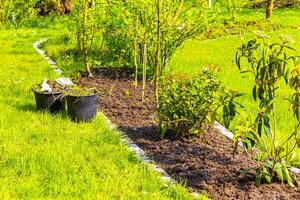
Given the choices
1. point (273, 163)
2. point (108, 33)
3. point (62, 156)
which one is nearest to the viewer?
point (273, 163)

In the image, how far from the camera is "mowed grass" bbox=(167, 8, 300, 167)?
770cm

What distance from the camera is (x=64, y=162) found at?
5.65 m

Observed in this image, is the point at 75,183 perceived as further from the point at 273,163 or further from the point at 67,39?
the point at 67,39

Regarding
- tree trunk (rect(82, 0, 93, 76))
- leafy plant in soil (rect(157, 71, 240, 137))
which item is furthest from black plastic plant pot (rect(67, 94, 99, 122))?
tree trunk (rect(82, 0, 93, 76))

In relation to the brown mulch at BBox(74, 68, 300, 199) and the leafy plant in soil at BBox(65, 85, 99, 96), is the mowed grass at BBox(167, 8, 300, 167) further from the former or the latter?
the leafy plant in soil at BBox(65, 85, 99, 96)

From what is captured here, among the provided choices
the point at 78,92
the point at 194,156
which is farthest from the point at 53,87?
the point at 194,156

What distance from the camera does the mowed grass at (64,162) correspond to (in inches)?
199

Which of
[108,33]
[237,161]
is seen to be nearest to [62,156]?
[237,161]

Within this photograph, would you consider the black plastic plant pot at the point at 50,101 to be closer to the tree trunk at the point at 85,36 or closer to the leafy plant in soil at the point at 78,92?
the leafy plant in soil at the point at 78,92

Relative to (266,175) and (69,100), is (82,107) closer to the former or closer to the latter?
(69,100)

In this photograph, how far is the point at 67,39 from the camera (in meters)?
12.9

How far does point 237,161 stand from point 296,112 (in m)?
1.15

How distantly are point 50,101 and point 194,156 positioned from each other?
2.32 meters

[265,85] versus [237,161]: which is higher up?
[265,85]
